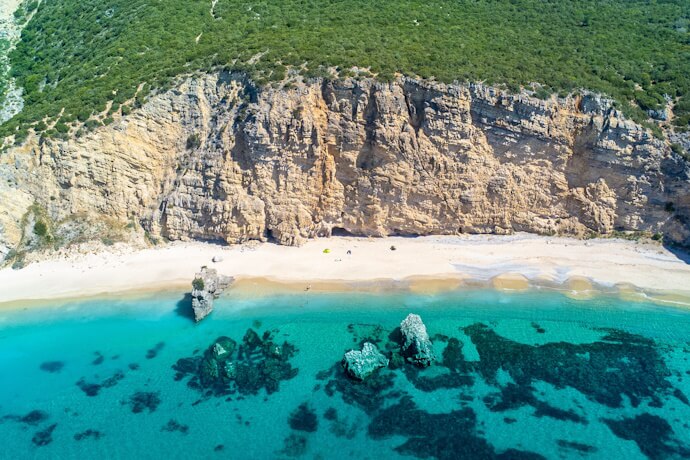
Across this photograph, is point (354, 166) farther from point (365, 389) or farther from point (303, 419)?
point (303, 419)

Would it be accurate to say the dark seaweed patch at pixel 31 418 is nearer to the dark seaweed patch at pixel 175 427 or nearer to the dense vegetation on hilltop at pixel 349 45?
the dark seaweed patch at pixel 175 427

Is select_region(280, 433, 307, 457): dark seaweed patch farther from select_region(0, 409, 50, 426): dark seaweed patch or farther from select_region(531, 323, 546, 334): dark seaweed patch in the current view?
select_region(531, 323, 546, 334): dark seaweed patch

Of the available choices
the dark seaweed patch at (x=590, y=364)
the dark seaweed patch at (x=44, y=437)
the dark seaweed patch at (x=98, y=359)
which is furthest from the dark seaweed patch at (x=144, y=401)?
the dark seaweed patch at (x=590, y=364)

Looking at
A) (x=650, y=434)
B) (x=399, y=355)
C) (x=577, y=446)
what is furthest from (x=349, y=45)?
(x=650, y=434)

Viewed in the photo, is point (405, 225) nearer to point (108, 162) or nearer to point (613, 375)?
point (613, 375)

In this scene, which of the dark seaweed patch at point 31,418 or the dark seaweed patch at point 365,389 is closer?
the dark seaweed patch at point 31,418

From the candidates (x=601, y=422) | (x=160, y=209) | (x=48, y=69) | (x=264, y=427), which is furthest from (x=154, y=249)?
(x=601, y=422)

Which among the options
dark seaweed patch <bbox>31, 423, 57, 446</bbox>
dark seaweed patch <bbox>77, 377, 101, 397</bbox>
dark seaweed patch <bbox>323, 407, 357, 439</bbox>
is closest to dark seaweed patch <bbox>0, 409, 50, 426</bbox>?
dark seaweed patch <bbox>31, 423, 57, 446</bbox>
